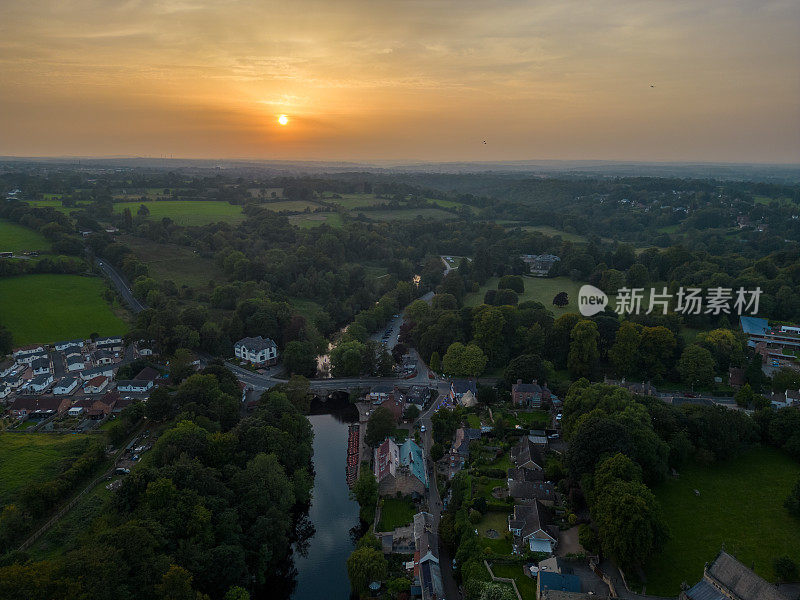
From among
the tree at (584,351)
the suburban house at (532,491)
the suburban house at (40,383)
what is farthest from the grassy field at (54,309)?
the tree at (584,351)

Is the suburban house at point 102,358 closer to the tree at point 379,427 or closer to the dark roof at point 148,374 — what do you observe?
the dark roof at point 148,374

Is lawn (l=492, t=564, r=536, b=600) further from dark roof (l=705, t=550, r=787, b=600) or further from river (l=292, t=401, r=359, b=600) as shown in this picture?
river (l=292, t=401, r=359, b=600)

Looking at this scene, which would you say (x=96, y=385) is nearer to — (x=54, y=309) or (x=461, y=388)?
(x=54, y=309)

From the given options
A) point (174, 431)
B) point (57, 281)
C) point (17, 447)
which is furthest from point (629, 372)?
point (57, 281)

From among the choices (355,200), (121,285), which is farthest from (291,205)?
(121,285)

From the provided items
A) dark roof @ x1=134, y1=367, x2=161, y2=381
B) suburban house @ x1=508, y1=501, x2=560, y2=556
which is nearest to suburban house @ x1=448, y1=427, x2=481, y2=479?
suburban house @ x1=508, y1=501, x2=560, y2=556

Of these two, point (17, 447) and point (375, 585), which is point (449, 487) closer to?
point (375, 585)
